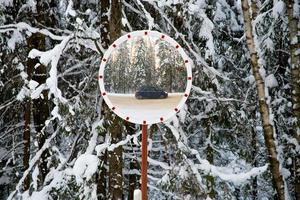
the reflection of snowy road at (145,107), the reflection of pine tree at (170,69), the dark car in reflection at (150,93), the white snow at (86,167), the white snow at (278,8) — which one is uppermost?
the white snow at (278,8)

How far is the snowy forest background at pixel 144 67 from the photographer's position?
3418 mm

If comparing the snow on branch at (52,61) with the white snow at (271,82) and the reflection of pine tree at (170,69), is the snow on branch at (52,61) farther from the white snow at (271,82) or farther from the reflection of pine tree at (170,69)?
the white snow at (271,82)

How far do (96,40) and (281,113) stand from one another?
290 inches

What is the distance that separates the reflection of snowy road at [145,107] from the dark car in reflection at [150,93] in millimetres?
28

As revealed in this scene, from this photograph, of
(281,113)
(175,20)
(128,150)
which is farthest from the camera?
(281,113)

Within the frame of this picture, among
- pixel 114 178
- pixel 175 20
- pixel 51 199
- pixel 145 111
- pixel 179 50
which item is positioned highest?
pixel 175 20

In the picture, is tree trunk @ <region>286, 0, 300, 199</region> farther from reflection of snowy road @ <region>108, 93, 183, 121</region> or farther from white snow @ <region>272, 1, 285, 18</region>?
reflection of snowy road @ <region>108, 93, 183, 121</region>

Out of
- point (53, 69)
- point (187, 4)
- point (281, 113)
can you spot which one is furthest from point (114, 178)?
point (281, 113)

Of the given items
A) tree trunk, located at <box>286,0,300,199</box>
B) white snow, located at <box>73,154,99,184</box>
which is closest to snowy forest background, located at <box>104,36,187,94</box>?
white snow, located at <box>73,154,99,184</box>

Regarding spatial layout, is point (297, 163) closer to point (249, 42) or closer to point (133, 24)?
point (249, 42)

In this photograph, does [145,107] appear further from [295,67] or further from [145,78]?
[295,67]

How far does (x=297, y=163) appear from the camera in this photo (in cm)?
830

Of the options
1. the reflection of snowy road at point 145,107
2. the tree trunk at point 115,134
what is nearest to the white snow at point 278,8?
the tree trunk at point 115,134

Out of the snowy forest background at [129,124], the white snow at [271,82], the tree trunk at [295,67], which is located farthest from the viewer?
the white snow at [271,82]
